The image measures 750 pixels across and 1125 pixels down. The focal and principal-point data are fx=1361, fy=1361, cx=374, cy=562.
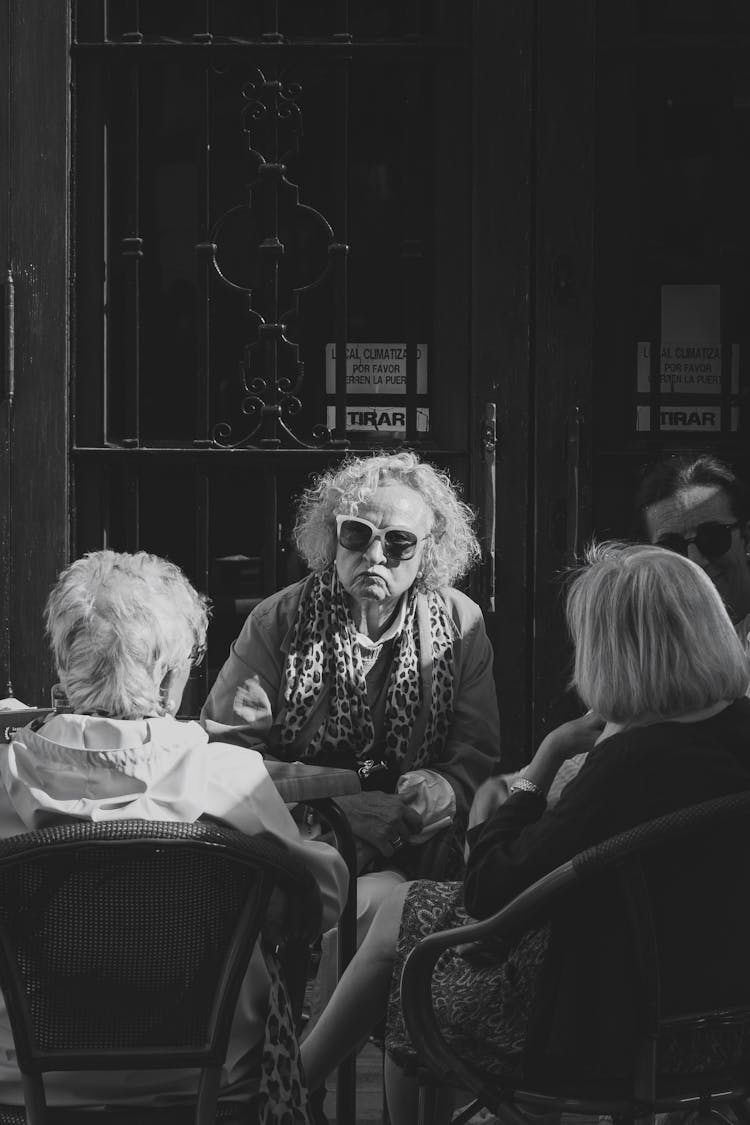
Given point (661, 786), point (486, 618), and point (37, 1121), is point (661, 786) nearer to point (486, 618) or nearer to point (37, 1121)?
point (37, 1121)

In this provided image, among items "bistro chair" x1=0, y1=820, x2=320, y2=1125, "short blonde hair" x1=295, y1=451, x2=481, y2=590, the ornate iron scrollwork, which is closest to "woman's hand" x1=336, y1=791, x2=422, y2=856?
"short blonde hair" x1=295, y1=451, x2=481, y2=590

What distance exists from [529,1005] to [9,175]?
306cm

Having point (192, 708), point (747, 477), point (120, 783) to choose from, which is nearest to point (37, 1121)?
point (120, 783)

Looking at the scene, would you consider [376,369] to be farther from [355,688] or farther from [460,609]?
[355,688]

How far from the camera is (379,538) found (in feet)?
11.7

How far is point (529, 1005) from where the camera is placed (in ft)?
7.45

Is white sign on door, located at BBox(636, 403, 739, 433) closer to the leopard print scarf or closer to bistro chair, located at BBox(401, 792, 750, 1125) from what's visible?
the leopard print scarf

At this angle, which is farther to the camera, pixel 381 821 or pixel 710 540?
pixel 710 540

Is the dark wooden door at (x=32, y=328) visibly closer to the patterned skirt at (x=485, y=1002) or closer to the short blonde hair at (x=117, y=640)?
the short blonde hair at (x=117, y=640)

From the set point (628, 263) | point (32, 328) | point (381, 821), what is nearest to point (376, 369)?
point (628, 263)

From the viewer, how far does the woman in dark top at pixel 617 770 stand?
2193mm

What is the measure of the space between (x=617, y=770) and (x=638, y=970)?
31 centimetres

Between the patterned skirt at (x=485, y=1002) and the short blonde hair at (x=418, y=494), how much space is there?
4.62 ft

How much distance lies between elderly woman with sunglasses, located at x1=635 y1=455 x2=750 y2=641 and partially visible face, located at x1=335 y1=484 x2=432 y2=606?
2.04ft
